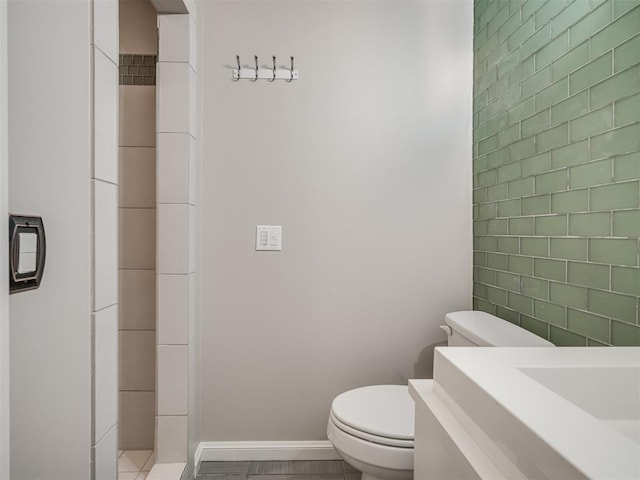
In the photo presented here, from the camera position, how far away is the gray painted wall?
31.2 inches

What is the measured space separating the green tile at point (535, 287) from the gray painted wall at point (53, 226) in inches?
53.0

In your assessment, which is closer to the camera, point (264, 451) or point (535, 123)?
point (535, 123)

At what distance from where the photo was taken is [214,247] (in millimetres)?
1913

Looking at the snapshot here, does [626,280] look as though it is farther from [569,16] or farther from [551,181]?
[569,16]

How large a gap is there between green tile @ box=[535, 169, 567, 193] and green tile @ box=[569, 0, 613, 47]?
0.38 meters

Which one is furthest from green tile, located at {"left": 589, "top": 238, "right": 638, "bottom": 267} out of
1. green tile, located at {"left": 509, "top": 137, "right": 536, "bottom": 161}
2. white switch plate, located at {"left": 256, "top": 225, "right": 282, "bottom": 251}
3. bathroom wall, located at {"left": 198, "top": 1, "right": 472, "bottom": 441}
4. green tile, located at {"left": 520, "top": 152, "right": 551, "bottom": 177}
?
white switch plate, located at {"left": 256, "top": 225, "right": 282, "bottom": 251}

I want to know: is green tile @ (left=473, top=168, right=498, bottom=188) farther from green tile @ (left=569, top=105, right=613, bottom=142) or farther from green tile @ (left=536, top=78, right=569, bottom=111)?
green tile @ (left=569, top=105, right=613, bottom=142)

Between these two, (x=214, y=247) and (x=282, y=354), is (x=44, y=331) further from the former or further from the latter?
(x=282, y=354)

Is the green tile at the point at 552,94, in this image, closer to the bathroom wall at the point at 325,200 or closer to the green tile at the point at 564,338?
the bathroom wall at the point at 325,200

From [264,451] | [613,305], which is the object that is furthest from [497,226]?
[264,451]

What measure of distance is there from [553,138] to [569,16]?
1.19ft

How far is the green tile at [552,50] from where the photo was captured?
4.22 ft

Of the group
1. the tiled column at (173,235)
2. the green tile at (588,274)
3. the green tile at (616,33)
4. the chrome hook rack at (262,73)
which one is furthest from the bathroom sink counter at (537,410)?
the chrome hook rack at (262,73)

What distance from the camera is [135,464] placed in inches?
72.5
